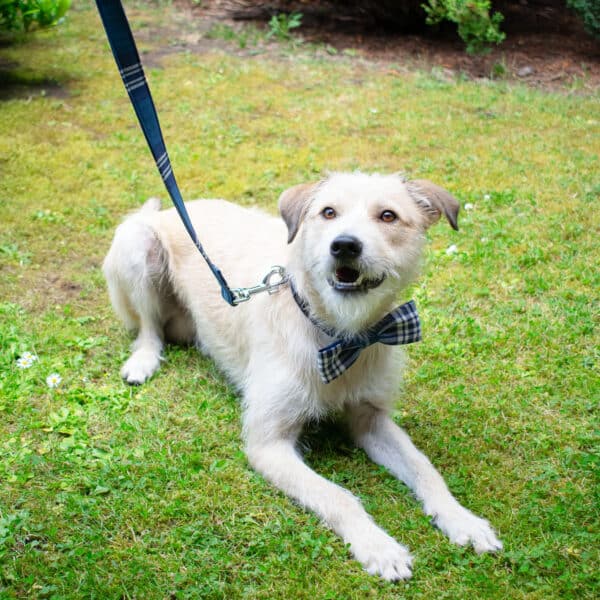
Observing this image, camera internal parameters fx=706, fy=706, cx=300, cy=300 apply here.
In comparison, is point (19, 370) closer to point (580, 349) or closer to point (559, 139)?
point (580, 349)

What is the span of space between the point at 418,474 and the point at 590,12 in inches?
344

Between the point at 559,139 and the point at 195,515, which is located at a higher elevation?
the point at 195,515

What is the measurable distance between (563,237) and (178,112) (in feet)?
17.1

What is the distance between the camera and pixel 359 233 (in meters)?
3.26

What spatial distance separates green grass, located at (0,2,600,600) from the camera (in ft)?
10.1

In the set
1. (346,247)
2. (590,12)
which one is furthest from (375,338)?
(590,12)

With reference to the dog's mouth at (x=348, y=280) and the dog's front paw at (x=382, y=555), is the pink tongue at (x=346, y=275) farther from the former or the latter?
the dog's front paw at (x=382, y=555)

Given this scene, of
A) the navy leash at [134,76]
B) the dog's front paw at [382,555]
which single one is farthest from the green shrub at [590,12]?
the dog's front paw at [382,555]

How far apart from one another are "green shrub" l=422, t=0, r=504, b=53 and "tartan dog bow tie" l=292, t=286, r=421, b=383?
7.78m

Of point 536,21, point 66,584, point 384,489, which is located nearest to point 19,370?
point 66,584

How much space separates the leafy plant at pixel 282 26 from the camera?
11.9 metres

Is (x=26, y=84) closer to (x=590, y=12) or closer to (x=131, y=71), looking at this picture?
(x=131, y=71)

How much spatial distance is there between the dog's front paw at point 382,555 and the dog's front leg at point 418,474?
282 mm

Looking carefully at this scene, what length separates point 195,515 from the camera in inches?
132
